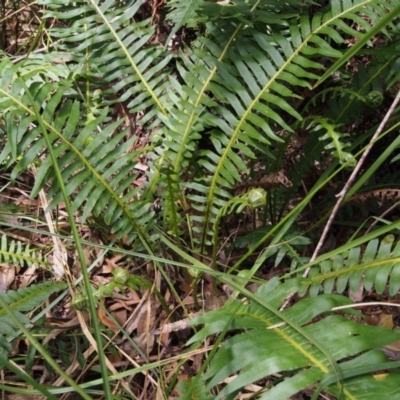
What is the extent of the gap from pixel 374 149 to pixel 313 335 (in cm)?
87

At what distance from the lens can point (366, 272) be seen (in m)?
0.97

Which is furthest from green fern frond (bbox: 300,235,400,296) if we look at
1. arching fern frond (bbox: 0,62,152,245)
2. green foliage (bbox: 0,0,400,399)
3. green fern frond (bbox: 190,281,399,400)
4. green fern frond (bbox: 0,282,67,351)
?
green fern frond (bbox: 0,282,67,351)

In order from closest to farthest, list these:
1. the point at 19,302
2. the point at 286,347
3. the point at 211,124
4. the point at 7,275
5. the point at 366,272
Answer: the point at 286,347 < the point at 366,272 < the point at 19,302 < the point at 211,124 < the point at 7,275

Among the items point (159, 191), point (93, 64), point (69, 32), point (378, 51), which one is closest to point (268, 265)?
point (159, 191)

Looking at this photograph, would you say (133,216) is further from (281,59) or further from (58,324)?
(281,59)

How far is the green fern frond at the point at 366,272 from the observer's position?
3.07ft

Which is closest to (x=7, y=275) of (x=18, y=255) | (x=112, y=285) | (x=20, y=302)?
(x=18, y=255)

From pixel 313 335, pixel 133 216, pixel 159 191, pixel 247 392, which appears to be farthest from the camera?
pixel 159 191

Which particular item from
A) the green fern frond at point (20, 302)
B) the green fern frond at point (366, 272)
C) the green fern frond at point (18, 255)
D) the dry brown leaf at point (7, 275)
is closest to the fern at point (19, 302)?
the green fern frond at point (20, 302)

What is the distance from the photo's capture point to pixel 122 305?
1312 mm

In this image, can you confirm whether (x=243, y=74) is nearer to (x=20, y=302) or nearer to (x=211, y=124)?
(x=211, y=124)

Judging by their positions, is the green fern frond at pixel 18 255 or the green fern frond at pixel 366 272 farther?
the green fern frond at pixel 18 255

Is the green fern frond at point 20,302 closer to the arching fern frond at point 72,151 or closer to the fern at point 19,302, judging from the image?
the fern at point 19,302

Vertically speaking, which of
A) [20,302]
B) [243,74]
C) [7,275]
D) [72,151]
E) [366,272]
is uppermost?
[243,74]
